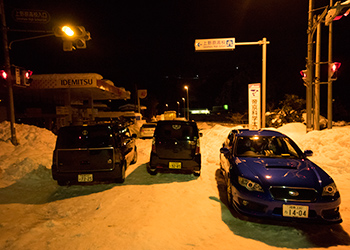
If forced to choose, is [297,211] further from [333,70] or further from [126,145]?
[333,70]

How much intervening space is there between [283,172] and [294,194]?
53 cm

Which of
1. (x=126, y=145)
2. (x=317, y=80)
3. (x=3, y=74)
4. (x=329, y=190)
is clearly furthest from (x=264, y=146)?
(x=3, y=74)

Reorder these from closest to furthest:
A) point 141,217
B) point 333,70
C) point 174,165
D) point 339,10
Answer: point 141,217 → point 174,165 → point 339,10 → point 333,70

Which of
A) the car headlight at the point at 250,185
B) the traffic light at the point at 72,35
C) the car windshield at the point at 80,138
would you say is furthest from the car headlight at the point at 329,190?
the traffic light at the point at 72,35

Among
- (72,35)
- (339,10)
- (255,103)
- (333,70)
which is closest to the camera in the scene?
(339,10)

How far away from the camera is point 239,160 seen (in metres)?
5.02

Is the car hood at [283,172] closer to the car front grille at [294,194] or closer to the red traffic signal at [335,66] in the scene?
the car front grille at [294,194]

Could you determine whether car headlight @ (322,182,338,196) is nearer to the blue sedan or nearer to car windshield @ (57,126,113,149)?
the blue sedan

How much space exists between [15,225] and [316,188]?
566cm

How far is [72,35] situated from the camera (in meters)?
7.79

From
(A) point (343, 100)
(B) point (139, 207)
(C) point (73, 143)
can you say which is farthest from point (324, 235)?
(A) point (343, 100)

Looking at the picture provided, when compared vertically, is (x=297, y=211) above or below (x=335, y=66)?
below

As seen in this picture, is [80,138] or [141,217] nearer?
[141,217]

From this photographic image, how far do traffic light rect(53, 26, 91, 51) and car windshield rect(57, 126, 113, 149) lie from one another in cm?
371
